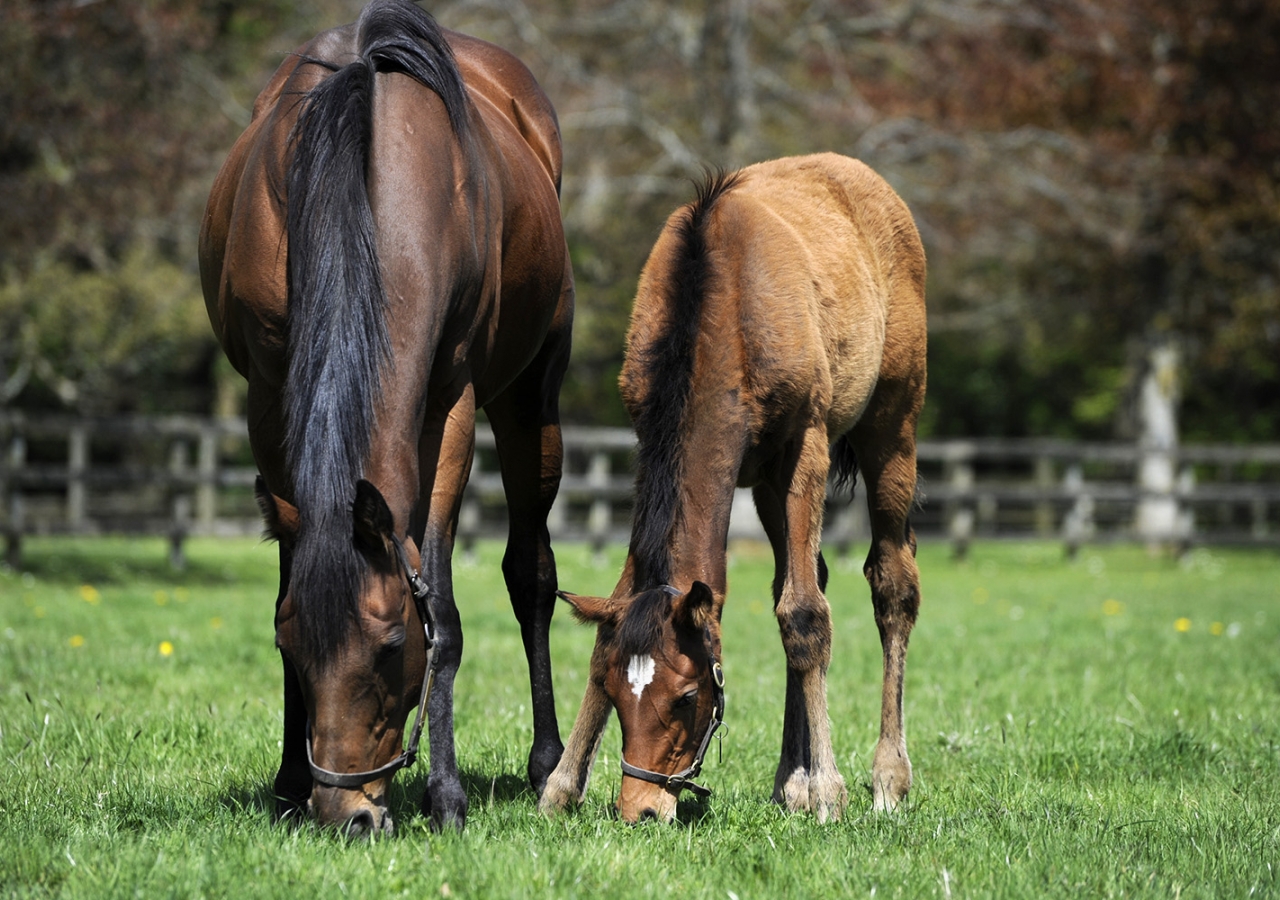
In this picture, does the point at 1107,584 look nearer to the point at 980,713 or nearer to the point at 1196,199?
the point at 1196,199

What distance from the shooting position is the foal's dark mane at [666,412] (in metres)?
3.69

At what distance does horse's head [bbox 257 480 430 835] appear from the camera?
9.24 feet

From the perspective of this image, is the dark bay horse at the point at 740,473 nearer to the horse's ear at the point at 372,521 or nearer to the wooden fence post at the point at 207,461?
the horse's ear at the point at 372,521

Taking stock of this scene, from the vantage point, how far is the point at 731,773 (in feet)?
14.3

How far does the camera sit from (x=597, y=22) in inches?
600

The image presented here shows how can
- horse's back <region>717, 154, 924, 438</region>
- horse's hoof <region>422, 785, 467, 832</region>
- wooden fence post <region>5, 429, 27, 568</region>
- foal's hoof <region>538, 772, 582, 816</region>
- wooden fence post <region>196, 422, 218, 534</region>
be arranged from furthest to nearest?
wooden fence post <region>196, 422, 218, 534</region>
wooden fence post <region>5, 429, 27, 568</region>
horse's back <region>717, 154, 924, 438</region>
foal's hoof <region>538, 772, 582, 816</region>
horse's hoof <region>422, 785, 467, 832</region>

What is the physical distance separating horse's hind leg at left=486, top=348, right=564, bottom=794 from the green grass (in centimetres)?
52

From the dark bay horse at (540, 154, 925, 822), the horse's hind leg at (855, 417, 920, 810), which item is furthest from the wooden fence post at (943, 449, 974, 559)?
the dark bay horse at (540, 154, 925, 822)

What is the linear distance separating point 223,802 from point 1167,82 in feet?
53.5

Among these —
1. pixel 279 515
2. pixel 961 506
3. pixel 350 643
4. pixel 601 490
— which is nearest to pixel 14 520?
pixel 601 490

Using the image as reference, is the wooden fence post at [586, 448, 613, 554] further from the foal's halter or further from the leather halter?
the foal's halter

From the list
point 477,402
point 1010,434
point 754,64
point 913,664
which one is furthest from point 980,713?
point 1010,434

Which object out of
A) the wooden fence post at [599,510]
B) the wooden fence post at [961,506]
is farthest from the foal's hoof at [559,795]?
the wooden fence post at [961,506]

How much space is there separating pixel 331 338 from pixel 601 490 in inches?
426
